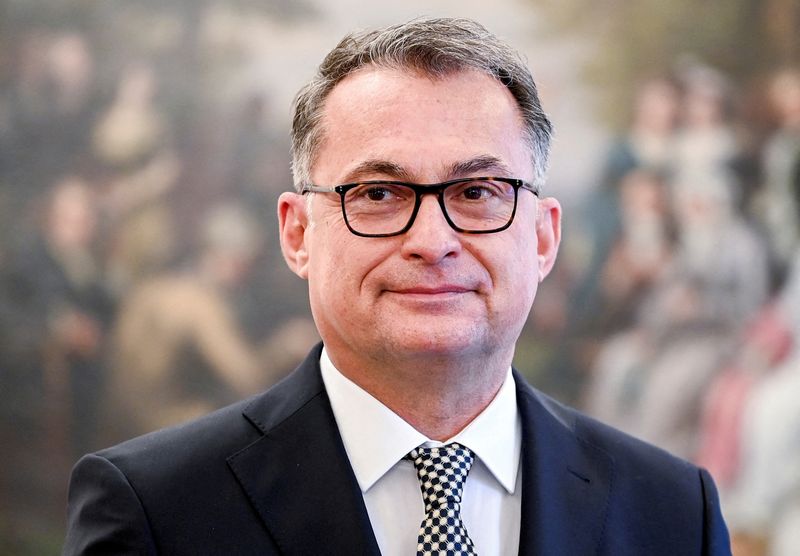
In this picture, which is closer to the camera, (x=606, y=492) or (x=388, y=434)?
(x=388, y=434)

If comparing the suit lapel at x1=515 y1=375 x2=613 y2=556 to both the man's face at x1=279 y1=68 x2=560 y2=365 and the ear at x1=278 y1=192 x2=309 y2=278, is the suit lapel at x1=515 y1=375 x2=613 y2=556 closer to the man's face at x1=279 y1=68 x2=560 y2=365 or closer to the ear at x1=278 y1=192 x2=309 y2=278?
the man's face at x1=279 y1=68 x2=560 y2=365

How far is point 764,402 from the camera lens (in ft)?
19.9

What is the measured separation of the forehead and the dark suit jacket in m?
0.66

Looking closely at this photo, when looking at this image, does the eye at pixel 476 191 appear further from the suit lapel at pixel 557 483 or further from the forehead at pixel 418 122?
the suit lapel at pixel 557 483

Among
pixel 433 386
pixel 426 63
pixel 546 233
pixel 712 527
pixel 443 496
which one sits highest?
pixel 426 63

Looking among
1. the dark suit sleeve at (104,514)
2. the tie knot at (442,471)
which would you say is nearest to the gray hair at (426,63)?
the tie knot at (442,471)

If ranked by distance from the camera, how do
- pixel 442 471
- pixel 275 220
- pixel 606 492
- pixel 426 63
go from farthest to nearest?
pixel 275 220, pixel 606 492, pixel 426 63, pixel 442 471

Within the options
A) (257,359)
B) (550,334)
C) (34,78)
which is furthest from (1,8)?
(550,334)

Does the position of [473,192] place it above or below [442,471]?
above

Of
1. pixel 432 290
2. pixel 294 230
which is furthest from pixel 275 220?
pixel 432 290

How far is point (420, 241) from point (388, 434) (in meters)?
0.54

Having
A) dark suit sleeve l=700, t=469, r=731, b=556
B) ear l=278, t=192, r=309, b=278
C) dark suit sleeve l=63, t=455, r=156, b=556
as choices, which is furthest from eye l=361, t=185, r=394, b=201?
dark suit sleeve l=700, t=469, r=731, b=556

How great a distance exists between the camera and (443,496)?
2637 millimetres

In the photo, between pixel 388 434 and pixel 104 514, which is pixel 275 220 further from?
pixel 104 514
